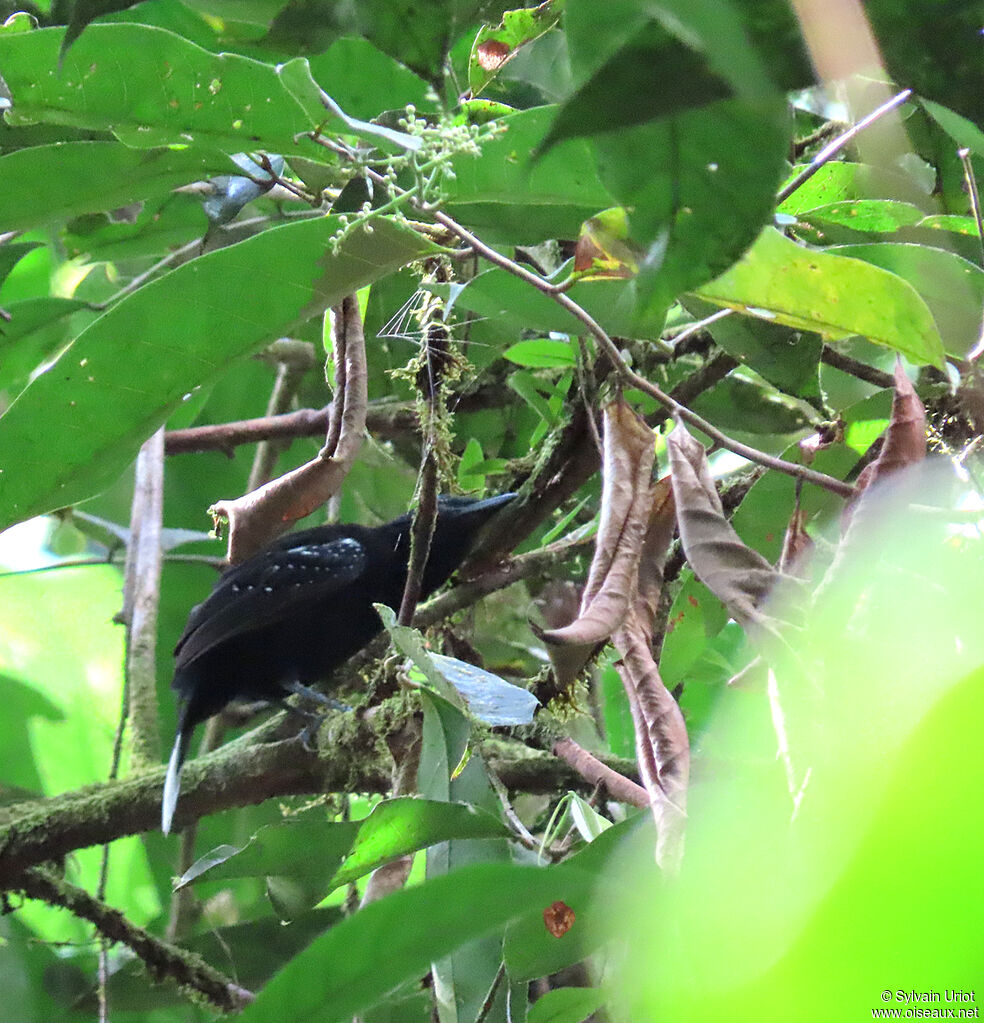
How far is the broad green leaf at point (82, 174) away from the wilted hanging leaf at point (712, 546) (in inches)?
27.7

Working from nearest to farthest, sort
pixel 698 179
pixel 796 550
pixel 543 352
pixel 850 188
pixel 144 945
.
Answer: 1. pixel 698 179
2. pixel 796 550
3. pixel 850 188
4. pixel 543 352
5. pixel 144 945

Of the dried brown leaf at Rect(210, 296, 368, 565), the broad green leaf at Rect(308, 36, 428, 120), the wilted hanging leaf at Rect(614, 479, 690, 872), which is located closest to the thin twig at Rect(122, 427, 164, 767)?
the dried brown leaf at Rect(210, 296, 368, 565)

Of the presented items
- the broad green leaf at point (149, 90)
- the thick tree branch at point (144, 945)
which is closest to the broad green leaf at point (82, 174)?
the broad green leaf at point (149, 90)

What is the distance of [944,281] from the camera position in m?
1.30

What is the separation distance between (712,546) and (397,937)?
523 mm

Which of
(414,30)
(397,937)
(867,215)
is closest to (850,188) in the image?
(867,215)

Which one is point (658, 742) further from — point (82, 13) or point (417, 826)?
point (82, 13)

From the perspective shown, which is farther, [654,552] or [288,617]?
[288,617]

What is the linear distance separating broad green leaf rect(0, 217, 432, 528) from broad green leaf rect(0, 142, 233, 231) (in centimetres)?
19

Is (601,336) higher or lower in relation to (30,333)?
higher

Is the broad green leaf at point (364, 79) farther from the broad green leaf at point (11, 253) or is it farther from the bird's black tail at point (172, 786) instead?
the bird's black tail at point (172, 786)

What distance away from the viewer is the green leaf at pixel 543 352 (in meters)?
1.70

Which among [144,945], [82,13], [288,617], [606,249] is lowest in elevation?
[144,945]

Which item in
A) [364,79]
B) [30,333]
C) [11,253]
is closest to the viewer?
[364,79]
